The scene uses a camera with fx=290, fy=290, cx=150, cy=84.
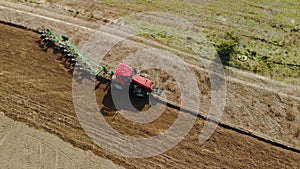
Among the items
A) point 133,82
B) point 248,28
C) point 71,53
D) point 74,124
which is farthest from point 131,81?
point 248,28

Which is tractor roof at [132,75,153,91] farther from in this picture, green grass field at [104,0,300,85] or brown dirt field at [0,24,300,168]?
green grass field at [104,0,300,85]

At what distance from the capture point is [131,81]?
696 inches

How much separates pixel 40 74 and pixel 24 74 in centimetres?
98

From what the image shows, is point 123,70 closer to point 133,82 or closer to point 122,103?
point 133,82

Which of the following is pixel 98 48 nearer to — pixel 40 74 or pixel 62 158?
pixel 40 74

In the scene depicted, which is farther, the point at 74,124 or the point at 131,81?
the point at 131,81

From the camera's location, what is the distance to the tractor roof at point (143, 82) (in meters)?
17.0

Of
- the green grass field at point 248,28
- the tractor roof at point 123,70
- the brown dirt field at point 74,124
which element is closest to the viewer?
the brown dirt field at point 74,124

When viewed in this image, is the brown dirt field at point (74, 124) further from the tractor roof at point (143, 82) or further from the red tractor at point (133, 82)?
the tractor roof at point (143, 82)

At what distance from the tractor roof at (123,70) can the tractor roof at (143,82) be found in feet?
1.89

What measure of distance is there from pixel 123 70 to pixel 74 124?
4.33 meters

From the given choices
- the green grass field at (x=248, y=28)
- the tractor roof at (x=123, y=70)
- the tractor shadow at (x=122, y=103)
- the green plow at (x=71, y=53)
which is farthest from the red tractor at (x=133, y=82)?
the green grass field at (x=248, y=28)

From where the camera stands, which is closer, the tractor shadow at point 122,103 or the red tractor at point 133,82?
the tractor shadow at point 122,103

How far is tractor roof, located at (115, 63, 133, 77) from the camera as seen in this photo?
57.7ft
